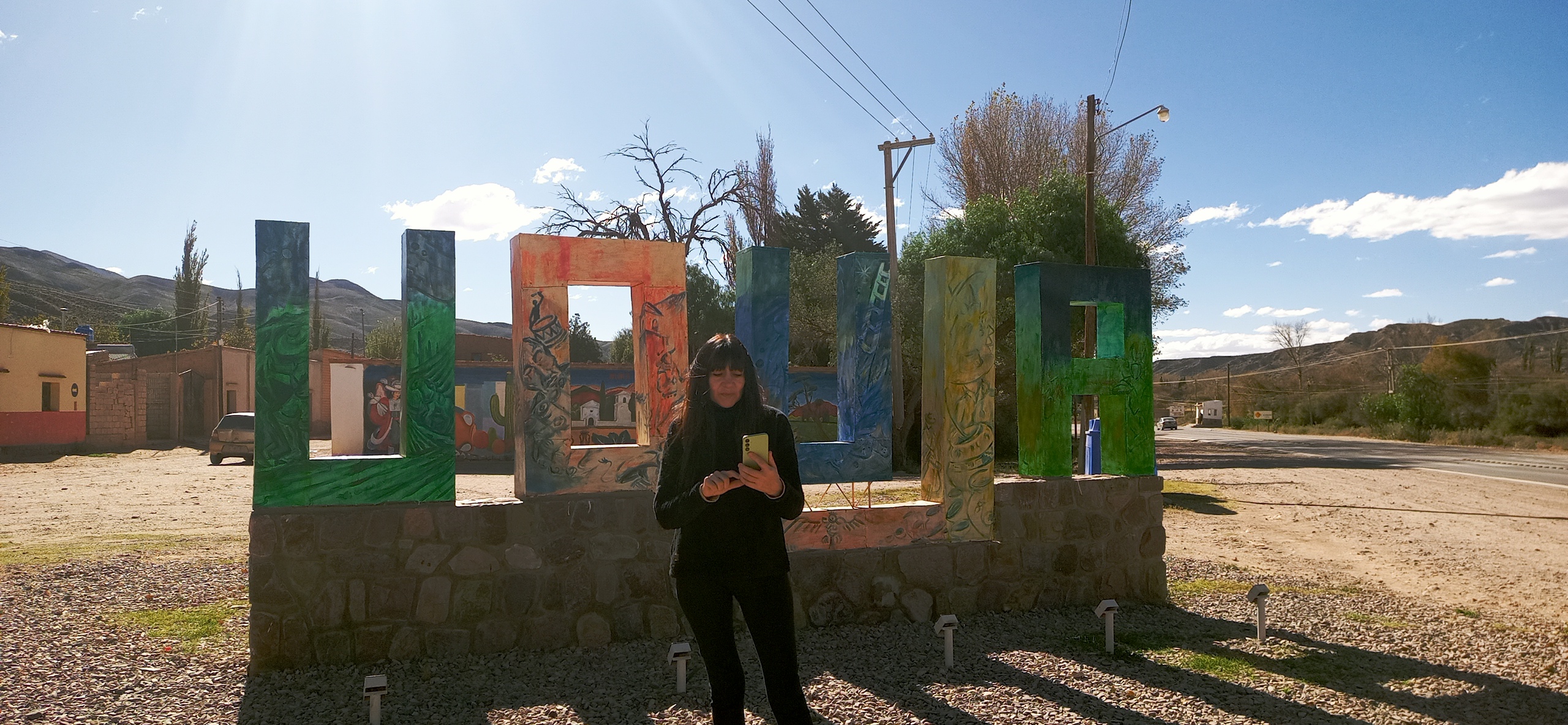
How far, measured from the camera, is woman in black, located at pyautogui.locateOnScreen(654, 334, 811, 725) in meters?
2.89

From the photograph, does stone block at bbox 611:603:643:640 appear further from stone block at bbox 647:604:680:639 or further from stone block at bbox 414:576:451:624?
stone block at bbox 414:576:451:624

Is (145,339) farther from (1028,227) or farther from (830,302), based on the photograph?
(1028,227)

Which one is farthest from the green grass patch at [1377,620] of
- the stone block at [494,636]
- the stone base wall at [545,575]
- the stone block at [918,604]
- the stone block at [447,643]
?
the stone block at [447,643]

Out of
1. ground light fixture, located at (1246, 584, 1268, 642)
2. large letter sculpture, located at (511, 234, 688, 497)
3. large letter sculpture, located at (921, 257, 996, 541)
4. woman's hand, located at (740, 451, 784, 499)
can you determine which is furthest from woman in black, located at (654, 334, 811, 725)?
ground light fixture, located at (1246, 584, 1268, 642)

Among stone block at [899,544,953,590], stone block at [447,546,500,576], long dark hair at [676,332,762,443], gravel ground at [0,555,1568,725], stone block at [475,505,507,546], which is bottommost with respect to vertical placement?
gravel ground at [0,555,1568,725]

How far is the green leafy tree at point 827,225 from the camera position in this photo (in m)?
34.0

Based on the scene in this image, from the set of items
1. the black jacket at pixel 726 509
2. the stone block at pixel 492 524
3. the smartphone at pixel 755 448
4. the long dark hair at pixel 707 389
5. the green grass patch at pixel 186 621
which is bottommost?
the green grass patch at pixel 186 621

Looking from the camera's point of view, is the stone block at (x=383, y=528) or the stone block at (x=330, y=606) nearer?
the stone block at (x=330, y=606)

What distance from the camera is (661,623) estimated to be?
17.8 feet

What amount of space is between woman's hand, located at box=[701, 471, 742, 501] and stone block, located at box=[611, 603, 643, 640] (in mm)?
2818

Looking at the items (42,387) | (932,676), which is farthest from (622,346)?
(932,676)

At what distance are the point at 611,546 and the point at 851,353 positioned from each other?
1.99 metres

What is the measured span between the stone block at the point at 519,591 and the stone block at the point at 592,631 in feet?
1.02

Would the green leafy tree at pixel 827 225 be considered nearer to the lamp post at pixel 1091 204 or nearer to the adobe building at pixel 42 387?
the lamp post at pixel 1091 204
